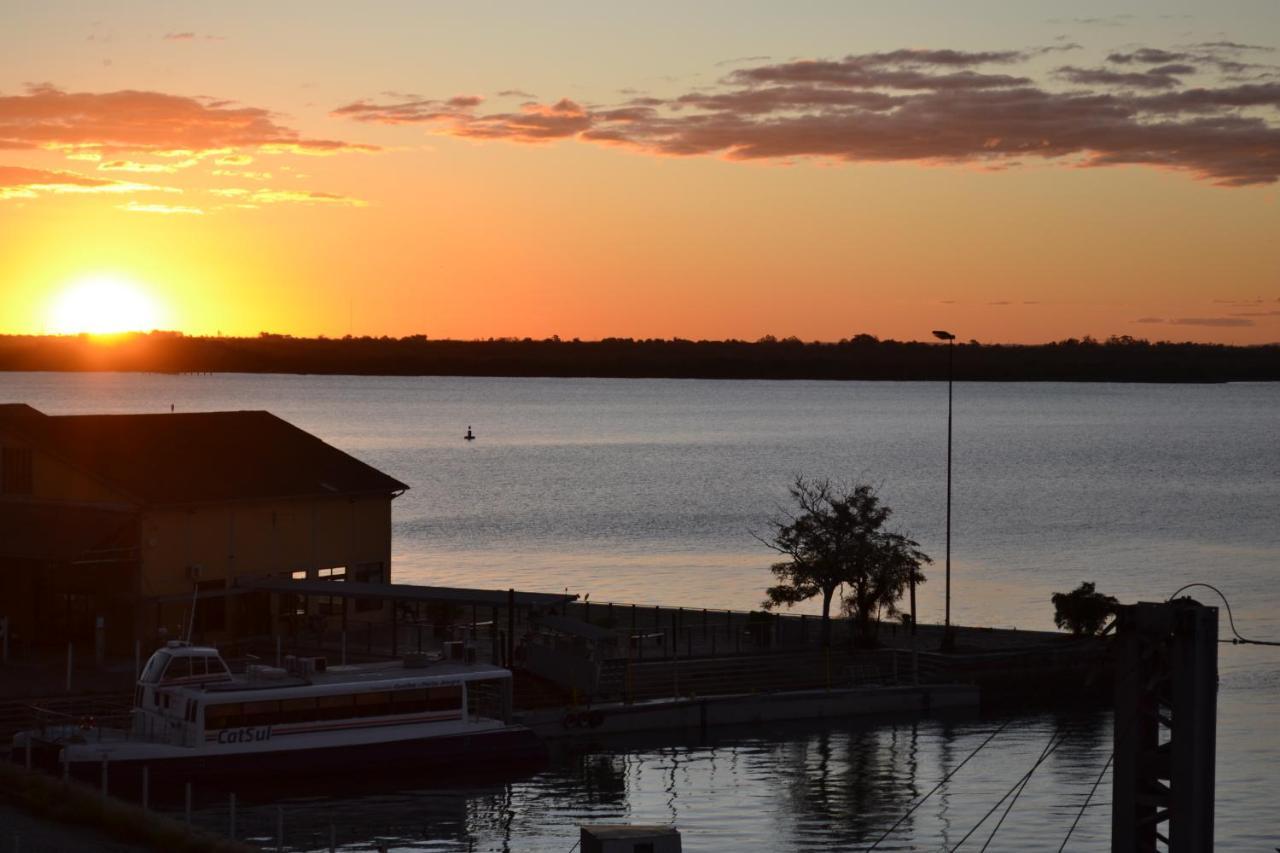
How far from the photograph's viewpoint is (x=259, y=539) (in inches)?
2226

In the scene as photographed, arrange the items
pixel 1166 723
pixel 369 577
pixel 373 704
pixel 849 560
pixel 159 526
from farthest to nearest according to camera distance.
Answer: pixel 849 560
pixel 369 577
pixel 159 526
pixel 373 704
pixel 1166 723

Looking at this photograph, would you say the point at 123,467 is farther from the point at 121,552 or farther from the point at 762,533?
the point at 762,533

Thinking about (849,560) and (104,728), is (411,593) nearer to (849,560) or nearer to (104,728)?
(104,728)

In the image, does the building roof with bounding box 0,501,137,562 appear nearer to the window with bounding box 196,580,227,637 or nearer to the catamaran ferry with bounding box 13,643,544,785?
the window with bounding box 196,580,227,637

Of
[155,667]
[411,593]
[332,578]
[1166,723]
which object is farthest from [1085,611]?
[1166,723]

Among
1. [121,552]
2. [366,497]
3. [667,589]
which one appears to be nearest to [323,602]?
[366,497]

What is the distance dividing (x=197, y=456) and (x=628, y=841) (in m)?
33.7

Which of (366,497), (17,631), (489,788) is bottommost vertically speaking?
(489,788)

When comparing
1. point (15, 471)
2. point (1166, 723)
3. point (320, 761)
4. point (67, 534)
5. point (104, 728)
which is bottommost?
point (320, 761)

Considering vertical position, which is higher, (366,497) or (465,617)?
(366,497)

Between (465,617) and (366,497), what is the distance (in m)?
6.73

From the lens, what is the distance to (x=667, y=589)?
318ft

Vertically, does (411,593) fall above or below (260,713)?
above

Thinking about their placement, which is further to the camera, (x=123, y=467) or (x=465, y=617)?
(x=465, y=617)
